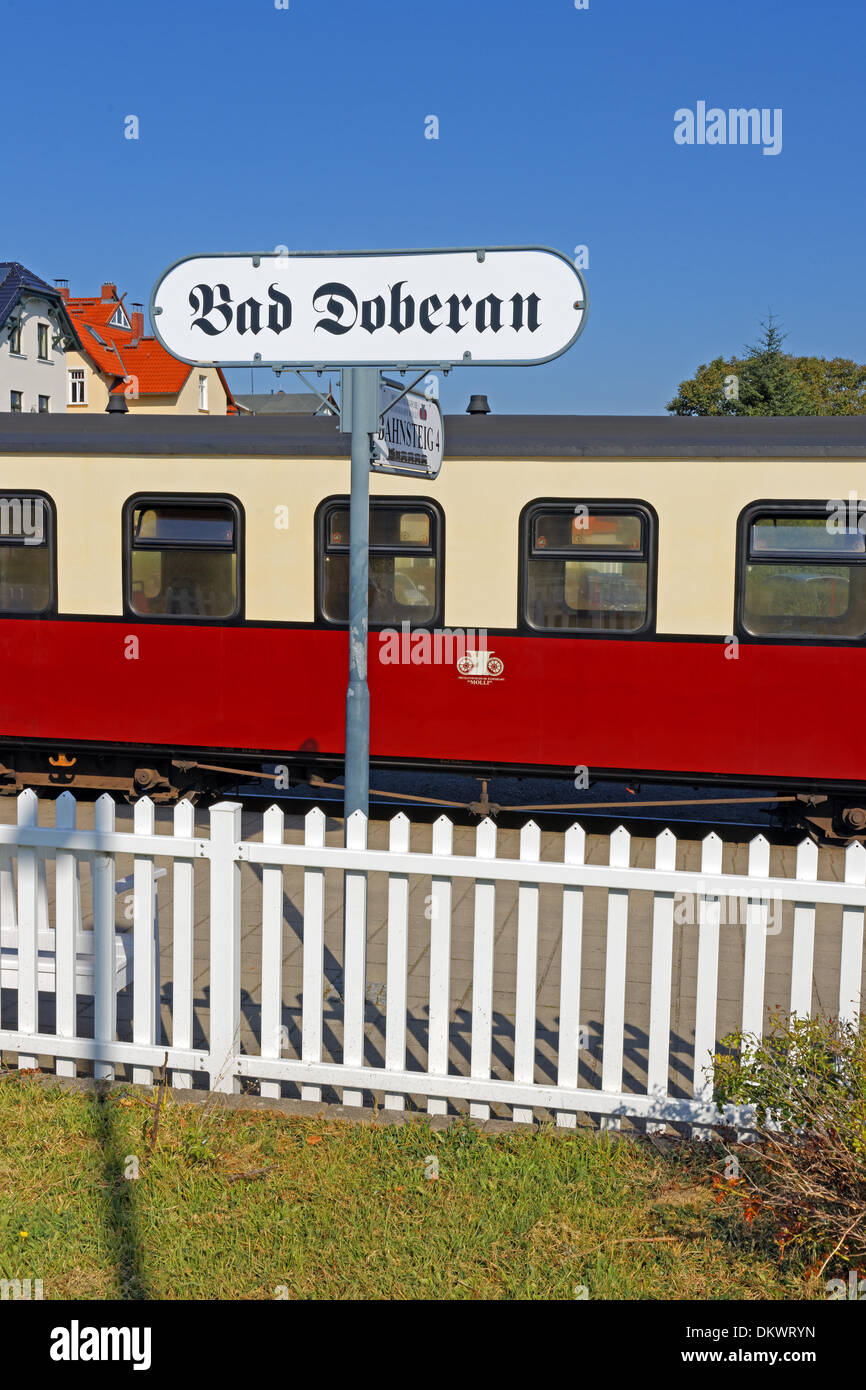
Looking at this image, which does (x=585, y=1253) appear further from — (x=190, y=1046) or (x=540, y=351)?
(x=540, y=351)

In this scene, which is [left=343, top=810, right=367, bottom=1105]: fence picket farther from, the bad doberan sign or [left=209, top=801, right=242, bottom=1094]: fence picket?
the bad doberan sign

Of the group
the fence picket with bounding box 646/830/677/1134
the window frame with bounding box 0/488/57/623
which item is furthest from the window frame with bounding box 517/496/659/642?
the fence picket with bounding box 646/830/677/1134

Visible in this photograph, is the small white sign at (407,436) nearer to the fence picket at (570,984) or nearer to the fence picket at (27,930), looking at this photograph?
the fence picket at (570,984)

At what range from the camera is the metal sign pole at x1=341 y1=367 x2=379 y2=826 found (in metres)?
4.92

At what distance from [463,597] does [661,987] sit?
5.26 m

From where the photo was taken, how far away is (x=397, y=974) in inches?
184

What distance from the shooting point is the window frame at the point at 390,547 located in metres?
9.39

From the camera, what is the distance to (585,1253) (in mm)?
3613

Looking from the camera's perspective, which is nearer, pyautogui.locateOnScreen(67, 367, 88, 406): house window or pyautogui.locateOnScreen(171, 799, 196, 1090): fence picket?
pyautogui.locateOnScreen(171, 799, 196, 1090): fence picket

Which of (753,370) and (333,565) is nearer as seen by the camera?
(333,565)

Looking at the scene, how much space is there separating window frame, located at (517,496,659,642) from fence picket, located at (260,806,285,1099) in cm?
479

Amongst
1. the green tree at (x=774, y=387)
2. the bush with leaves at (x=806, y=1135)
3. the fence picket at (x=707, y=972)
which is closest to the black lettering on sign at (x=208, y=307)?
the fence picket at (x=707, y=972)
